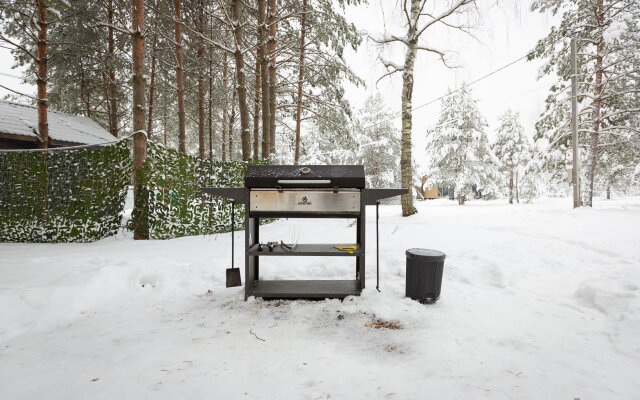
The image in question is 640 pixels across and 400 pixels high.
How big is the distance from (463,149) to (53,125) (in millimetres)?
26076

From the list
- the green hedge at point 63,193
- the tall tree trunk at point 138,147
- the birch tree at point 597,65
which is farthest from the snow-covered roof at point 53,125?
the birch tree at point 597,65

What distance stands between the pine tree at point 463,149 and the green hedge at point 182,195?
21.4 metres

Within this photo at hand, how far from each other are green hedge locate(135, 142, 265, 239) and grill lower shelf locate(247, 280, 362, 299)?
3.77 meters

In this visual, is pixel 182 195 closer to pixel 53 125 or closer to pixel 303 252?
pixel 303 252

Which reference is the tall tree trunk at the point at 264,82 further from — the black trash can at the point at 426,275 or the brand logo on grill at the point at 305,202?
the black trash can at the point at 426,275

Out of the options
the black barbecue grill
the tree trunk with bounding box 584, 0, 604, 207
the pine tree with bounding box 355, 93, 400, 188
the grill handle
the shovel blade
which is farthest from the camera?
the pine tree with bounding box 355, 93, 400, 188

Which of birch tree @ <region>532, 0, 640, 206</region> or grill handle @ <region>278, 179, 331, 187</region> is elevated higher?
birch tree @ <region>532, 0, 640, 206</region>

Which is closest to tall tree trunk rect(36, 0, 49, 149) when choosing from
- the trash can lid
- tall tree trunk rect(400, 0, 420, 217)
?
tall tree trunk rect(400, 0, 420, 217)

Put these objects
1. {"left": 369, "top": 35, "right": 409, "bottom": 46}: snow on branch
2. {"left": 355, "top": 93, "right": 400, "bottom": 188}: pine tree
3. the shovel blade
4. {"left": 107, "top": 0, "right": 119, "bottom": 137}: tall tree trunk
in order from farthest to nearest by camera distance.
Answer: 1. {"left": 355, "top": 93, "right": 400, "bottom": 188}: pine tree
2. {"left": 107, "top": 0, "right": 119, "bottom": 137}: tall tree trunk
3. {"left": 369, "top": 35, "right": 409, "bottom": 46}: snow on branch
4. the shovel blade

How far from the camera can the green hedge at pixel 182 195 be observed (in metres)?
6.40

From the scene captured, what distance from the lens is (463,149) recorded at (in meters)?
23.8

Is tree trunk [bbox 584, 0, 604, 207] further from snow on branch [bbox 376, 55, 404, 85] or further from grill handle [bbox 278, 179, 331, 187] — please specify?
grill handle [bbox 278, 179, 331, 187]

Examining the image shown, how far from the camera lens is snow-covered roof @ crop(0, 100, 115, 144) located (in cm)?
1063

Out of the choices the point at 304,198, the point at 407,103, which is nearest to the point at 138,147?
the point at 304,198
